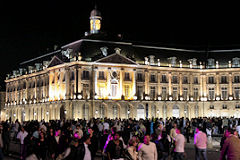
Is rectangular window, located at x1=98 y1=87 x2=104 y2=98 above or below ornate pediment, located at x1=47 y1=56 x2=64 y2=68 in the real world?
below

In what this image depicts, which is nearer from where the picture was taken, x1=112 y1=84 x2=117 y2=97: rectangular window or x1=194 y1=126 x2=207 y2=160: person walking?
x1=194 y1=126 x2=207 y2=160: person walking

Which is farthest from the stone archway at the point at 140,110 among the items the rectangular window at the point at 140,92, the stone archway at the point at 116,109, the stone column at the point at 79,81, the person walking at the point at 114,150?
the person walking at the point at 114,150

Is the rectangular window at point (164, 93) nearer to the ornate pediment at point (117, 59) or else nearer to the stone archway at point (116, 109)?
the ornate pediment at point (117, 59)

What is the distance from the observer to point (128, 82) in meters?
69.6

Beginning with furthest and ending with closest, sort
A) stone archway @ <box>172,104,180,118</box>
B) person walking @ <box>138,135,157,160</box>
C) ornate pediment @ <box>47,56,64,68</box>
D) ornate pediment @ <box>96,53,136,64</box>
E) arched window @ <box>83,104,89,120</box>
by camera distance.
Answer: stone archway @ <box>172,104,180,118</box> → ornate pediment @ <box>47,56,64,68</box> → ornate pediment @ <box>96,53,136,64</box> → arched window @ <box>83,104,89,120</box> → person walking @ <box>138,135,157,160</box>

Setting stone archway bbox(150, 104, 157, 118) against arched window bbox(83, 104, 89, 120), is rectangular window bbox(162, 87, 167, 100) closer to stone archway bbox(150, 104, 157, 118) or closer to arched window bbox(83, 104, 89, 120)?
stone archway bbox(150, 104, 157, 118)

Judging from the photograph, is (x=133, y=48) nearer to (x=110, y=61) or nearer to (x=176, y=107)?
(x=110, y=61)

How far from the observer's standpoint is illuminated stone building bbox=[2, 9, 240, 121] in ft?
218

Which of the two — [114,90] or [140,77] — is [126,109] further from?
[140,77]

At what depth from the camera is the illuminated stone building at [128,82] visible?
66.5 meters

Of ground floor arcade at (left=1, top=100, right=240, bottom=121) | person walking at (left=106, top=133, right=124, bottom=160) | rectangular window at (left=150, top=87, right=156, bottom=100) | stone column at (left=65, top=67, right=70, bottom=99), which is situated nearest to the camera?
person walking at (left=106, top=133, right=124, bottom=160)

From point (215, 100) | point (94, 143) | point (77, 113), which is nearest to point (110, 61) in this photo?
point (77, 113)

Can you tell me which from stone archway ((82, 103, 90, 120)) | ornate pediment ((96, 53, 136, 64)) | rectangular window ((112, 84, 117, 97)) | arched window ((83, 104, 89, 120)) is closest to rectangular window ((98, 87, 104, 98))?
rectangular window ((112, 84, 117, 97))

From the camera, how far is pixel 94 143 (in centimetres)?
1497
